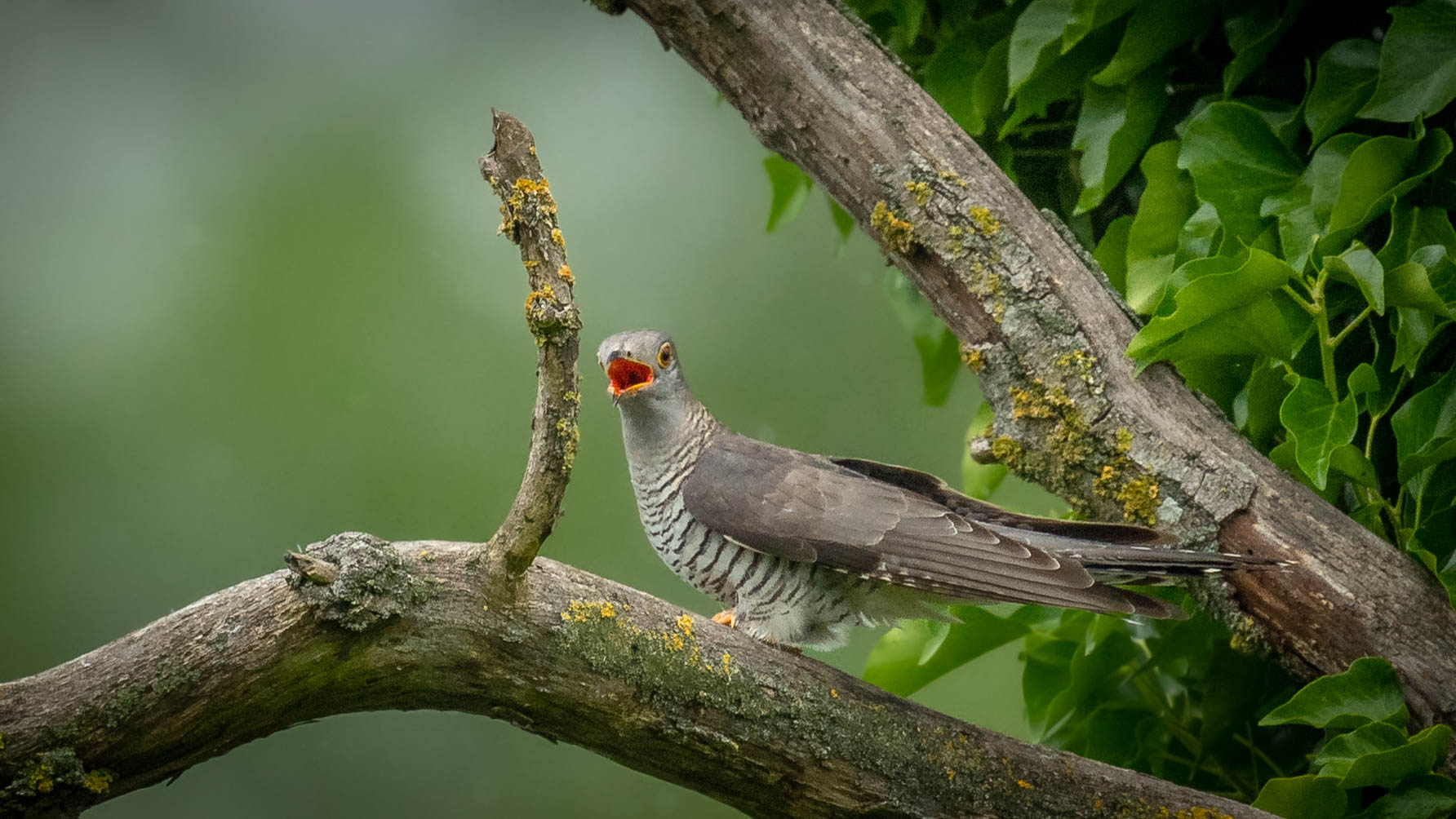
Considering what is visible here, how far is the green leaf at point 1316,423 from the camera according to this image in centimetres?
166

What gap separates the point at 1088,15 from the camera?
1.88 m

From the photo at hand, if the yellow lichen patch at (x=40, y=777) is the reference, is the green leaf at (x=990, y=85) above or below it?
above

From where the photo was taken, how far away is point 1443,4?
1.69 metres

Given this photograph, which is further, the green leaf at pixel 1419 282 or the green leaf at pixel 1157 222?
the green leaf at pixel 1157 222

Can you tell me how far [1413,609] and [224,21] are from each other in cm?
373

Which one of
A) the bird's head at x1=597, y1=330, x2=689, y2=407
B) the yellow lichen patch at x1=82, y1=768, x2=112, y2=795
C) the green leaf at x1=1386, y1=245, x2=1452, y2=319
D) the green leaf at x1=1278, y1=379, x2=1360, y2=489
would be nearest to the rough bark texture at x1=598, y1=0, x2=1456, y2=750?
the green leaf at x1=1278, y1=379, x2=1360, y2=489

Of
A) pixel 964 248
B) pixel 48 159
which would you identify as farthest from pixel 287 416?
pixel 964 248

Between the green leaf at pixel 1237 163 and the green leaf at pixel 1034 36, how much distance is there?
0.97 feet

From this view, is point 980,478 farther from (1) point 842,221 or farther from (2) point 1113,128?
(2) point 1113,128

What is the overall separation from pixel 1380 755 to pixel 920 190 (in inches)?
45.8

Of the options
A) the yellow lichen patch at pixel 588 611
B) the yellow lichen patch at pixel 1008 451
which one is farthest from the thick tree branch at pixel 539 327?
the yellow lichen patch at pixel 1008 451

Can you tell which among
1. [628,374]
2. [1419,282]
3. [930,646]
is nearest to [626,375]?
[628,374]

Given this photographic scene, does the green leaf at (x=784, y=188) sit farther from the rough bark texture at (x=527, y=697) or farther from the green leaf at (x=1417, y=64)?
the rough bark texture at (x=527, y=697)

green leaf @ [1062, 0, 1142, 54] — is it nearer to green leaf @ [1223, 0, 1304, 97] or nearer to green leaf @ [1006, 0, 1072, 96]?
green leaf @ [1006, 0, 1072, 96]
